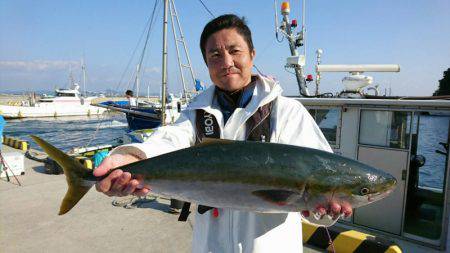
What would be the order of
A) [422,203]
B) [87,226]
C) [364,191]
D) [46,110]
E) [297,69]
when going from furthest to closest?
[46,110], [297,69], [422,203], [87,226], [364,191]

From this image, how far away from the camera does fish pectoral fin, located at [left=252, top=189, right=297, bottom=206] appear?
6.61 feet

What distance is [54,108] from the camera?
47.3 metres

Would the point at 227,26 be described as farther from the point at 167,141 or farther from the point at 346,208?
the point at 346,208

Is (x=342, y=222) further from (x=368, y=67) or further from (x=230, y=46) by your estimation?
(x=230, y=46)

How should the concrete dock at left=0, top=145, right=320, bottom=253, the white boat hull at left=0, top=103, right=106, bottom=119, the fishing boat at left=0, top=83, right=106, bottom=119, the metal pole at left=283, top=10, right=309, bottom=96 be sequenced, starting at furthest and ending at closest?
the fishing boat at left=0, top=83, right=106, bottom=119 < the white boat hull at left=0, top=103, right=106, bottom=119 < the metal pole at left=283, top=10, right=309, bottom=96 < the concrete dock at left=0, top=145, right=320, bottom=253

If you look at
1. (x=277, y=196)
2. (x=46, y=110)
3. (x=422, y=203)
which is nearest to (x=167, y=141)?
(x=277, y=196)

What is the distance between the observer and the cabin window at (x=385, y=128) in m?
6.64

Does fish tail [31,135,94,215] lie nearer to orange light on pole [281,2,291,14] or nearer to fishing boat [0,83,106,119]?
orange light on pole [281,2,291,14]

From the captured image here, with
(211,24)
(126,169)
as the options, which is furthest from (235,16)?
(126,169)

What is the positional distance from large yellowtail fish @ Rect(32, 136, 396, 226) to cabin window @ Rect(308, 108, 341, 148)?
17.9 ft

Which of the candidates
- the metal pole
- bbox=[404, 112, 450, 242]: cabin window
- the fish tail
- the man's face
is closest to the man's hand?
the man's face

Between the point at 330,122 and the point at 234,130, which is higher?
the point at 234,130

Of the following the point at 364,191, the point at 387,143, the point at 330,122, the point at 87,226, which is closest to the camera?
the point at 364,191

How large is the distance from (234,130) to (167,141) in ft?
1.68
